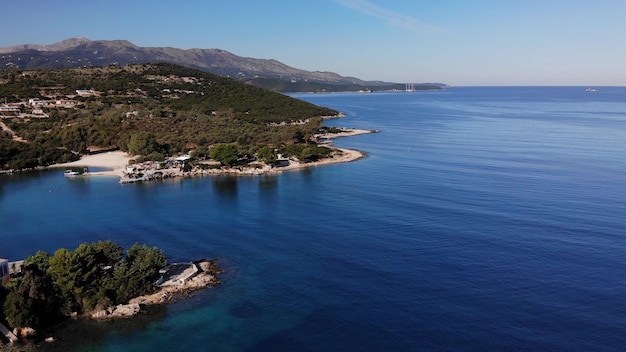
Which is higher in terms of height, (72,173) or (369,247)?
(72,173)

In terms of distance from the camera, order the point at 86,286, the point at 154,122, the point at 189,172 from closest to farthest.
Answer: the point at 86,286 < the point at 189,172 < the point at 154,122

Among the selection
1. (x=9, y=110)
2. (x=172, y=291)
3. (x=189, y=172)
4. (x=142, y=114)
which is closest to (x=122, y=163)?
(x=189, y=172)

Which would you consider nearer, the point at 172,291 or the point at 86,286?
the point at 86,286

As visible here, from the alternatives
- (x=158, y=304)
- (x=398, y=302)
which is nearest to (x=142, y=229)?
(x=158, y=304)

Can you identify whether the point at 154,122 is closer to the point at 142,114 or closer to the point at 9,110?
the point at 142,114

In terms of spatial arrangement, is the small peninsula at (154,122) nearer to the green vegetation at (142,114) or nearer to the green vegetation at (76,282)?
the green vegetation at (142,114)

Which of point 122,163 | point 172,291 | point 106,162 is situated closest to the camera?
point 172,291
